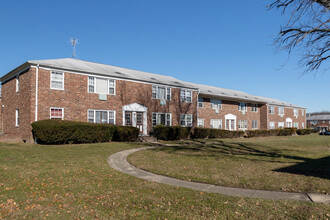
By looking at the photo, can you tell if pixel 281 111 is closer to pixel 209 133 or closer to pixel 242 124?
pixel 242 124

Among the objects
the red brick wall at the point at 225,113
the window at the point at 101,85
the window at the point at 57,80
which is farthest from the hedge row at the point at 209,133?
the window at the point at 57,80

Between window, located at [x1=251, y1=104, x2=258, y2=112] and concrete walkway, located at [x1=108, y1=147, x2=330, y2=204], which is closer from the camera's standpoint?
concrete walkway, located at [x1=108, y1=147, x2=330, y2=204]

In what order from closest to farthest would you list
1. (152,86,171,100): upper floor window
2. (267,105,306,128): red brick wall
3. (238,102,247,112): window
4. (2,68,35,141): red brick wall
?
(2,68,35,141): red brick wall → (152,86,171,100): upper floor window → (238,102,247,112): window → (267,105,306,128): red brick wall

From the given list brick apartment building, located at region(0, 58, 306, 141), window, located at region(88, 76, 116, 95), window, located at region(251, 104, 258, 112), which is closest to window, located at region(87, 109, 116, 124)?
brick apartment building, located at region(0, 58, 306, 141)

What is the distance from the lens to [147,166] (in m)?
9.23

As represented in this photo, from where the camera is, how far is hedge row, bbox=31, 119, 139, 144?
15414mm

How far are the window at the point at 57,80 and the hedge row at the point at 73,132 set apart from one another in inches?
120

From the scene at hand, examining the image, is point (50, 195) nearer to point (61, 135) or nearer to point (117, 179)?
point (117, 179)

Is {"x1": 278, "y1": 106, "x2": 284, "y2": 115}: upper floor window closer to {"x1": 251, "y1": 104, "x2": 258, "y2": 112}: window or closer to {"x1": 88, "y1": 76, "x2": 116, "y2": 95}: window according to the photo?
{"x1": 251, "y1": 104, "x2": 258, "y2": 112}: window

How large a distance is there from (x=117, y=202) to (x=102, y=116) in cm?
1576

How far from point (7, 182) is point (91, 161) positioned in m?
3.78

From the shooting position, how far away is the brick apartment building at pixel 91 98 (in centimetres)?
1742

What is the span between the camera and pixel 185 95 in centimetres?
2688

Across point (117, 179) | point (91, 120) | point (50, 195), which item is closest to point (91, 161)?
point (117, 179)
